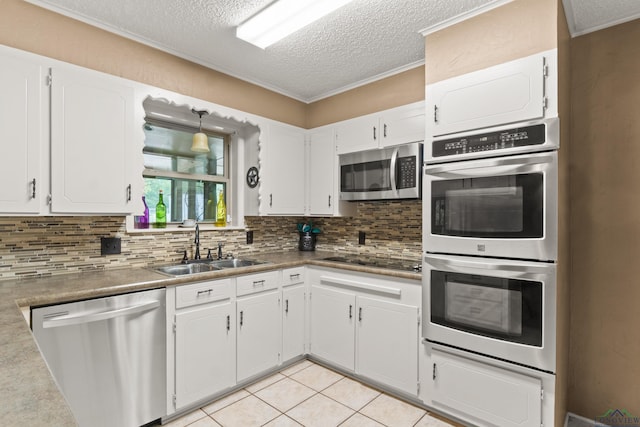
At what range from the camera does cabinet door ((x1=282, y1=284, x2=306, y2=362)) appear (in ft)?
9.11

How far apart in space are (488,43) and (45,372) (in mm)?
2434

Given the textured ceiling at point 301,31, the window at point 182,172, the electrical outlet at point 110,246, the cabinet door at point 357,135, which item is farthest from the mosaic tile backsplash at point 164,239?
the textured ceiling at point 301,31

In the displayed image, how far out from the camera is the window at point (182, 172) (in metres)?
2.76

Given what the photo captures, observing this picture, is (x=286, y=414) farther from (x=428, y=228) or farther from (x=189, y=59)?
(x=189, y=59)

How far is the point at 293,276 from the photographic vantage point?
284 centimetres

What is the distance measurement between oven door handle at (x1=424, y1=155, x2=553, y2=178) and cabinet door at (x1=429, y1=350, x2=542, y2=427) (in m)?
1.10

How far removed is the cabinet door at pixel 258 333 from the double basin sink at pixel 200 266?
33cm

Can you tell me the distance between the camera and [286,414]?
219 centimetres

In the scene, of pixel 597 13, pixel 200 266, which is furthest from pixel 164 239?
pixel 597 13

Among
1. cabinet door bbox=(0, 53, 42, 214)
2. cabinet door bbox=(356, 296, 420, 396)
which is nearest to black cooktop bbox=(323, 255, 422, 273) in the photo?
cabinet door bbox=(356, 296, 420, 396)

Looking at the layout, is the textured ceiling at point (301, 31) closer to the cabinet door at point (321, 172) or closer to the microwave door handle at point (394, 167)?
the cabinet door at point (321, 172)

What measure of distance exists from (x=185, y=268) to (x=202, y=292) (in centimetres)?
49

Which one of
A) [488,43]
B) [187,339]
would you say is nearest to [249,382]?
[187,339]

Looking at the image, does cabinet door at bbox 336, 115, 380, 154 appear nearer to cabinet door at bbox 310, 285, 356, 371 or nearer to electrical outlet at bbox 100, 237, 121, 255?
cabinet door at bbox 310, 285, 356, 371
